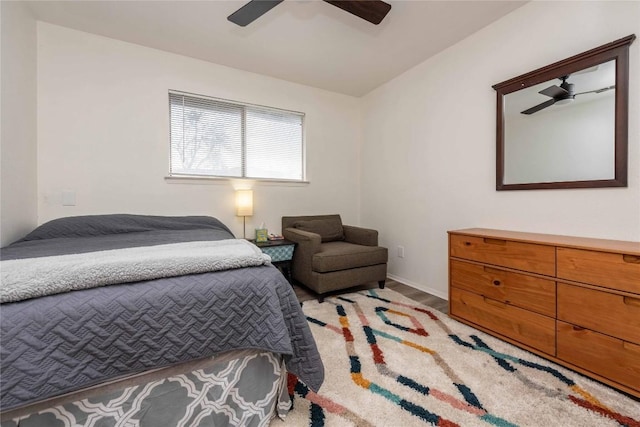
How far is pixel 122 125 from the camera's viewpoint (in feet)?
8.13

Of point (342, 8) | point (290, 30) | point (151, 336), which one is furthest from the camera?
point (290, 30)

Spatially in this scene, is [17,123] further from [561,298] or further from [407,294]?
[561,298]

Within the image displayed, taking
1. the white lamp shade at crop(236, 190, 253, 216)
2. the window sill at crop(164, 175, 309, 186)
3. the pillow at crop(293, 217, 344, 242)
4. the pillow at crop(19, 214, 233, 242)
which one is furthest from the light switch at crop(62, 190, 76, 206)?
the pillow at crop(293, 217, 344, 242)

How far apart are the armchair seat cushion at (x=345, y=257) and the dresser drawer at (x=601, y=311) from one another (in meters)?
1.42

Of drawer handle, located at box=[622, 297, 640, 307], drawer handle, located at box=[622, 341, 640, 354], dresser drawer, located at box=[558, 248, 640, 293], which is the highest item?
dresser drawer, located at box=[558, 248, 640, 293]

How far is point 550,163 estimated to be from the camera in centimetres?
186

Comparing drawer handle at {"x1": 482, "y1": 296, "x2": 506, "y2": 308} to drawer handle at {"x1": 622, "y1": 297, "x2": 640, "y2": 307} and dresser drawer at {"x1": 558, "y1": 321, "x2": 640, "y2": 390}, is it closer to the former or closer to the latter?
dresser drawer at {"x1": 558, "y1": 321, "x2": 640, "y2": 390}

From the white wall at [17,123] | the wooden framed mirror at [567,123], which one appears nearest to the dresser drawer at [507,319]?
the wooden framed mirror at [567,123]

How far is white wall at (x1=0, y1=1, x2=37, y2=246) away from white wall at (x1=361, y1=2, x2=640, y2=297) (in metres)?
3.29

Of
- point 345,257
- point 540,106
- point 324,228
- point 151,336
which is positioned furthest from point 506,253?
point 151,336

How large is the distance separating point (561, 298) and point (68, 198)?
370 cm

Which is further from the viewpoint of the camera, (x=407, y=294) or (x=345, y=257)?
(x=407, y=294)

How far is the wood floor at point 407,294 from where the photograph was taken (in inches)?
94.7

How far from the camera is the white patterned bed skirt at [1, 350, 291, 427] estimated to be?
834 mm
